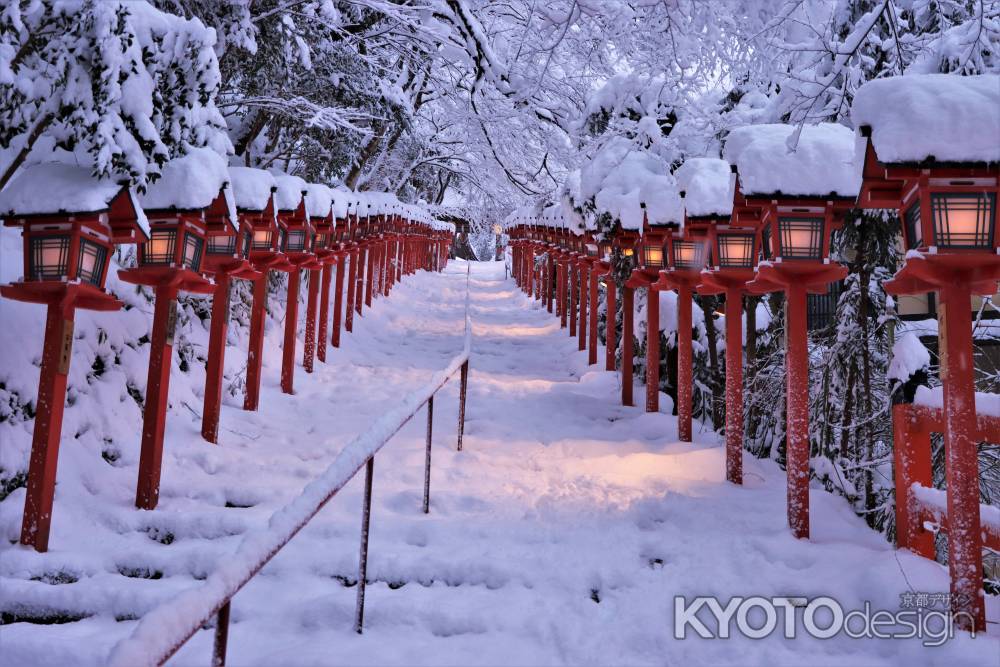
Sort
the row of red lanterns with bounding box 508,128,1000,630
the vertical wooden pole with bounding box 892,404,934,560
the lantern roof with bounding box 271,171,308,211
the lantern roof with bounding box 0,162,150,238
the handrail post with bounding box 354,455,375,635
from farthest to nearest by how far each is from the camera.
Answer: the lantern roof with bounding box 271,171,308,211, the lantern roof with bounding box 0,162,150,238, the vertical wooden pole with bounding box 892,404,934,560, the row of red lanterns with bounding box 508,128,1000,630, the handrail post with bounding box 354,455,375,635

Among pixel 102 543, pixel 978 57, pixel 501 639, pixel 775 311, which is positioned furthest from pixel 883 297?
pixel 102 543

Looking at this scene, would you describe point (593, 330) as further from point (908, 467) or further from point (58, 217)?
point (58, 217)

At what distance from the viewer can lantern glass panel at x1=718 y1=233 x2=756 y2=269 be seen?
19.7 feet

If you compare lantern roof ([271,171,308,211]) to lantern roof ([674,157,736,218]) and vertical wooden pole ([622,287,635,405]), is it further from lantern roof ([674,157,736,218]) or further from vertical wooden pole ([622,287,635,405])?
vertical wooden pole ([622,287,635,405])

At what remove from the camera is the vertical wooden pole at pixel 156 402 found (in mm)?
5188

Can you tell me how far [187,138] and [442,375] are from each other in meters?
2.87

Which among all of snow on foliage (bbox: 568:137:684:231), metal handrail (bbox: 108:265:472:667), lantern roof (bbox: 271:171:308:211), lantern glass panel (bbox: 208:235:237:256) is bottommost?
metal handrail (bbox: 108:265:472:667)

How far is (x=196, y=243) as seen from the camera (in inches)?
223

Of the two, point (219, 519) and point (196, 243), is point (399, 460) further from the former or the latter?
point (196, 243)

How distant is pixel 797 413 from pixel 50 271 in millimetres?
5362

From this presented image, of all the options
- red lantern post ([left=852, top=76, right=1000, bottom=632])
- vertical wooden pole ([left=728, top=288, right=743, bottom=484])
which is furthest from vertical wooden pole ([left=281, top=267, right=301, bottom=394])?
red lantern post ([left=852, top=76, right=1000, bottom=632])

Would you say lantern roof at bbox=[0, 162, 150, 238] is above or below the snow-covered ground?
above

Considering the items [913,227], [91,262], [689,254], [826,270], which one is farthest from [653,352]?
[91,262]

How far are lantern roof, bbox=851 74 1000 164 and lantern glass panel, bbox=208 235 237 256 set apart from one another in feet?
19.7
